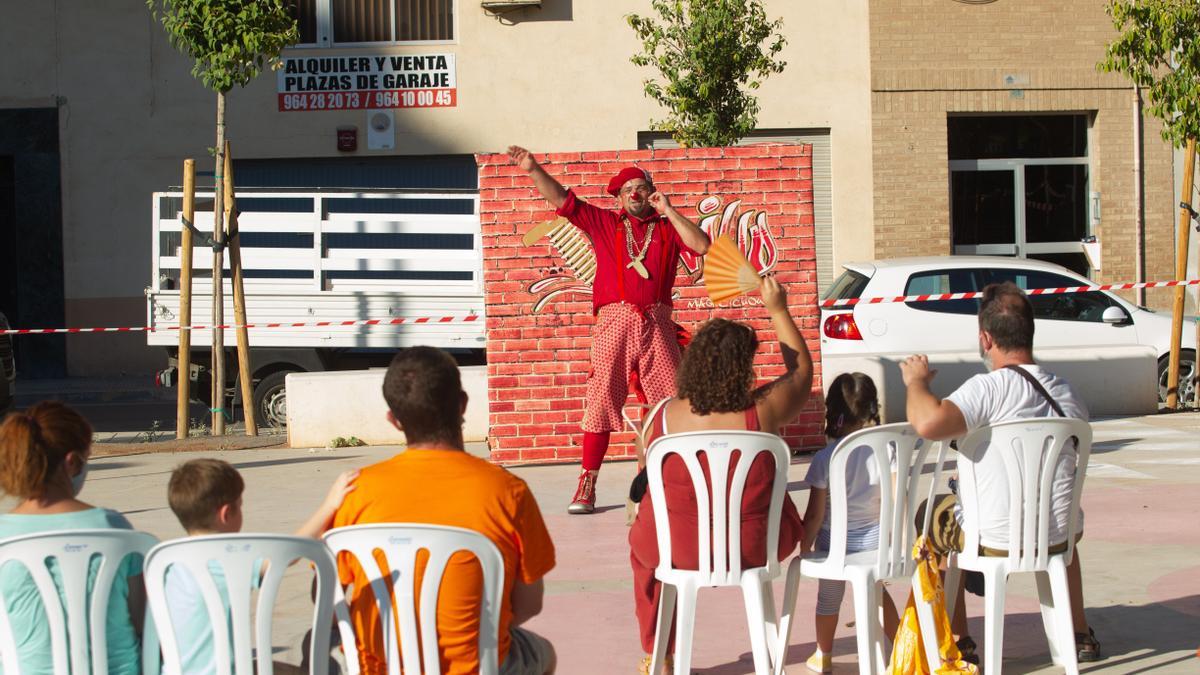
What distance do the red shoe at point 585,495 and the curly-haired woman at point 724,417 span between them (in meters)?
3.23

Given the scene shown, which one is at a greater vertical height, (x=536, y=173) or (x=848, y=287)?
(x=536, y=173)

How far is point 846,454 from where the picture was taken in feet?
15.8

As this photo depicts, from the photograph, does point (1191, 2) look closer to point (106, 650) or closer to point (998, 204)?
point (998, 204)

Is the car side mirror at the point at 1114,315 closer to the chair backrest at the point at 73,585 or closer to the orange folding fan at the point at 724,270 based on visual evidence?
the orange folding fan at the point at 724,270

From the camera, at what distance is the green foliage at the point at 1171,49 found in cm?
1212

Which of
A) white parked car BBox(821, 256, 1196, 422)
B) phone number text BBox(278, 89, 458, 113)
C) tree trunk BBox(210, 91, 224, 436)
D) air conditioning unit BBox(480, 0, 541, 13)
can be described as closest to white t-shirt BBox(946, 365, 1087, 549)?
white parked car BBox(821, 256, 1196, 422)

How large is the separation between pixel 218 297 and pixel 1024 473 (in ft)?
28.9

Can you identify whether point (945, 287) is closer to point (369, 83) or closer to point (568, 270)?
point (568, 270)

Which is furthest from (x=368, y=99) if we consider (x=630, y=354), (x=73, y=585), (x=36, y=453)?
(x=73, y=585)

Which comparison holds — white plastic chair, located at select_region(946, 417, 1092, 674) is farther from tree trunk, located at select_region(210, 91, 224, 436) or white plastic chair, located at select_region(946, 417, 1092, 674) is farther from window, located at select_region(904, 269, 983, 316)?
tree trunk, located at select_region(210, 91, 224, 436)

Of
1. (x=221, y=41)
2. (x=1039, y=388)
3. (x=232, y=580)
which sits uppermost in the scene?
(x=221, y=41)

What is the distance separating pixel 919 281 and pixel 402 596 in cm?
941

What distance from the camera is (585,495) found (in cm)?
834

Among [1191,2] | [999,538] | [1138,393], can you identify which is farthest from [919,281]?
[999,538]
